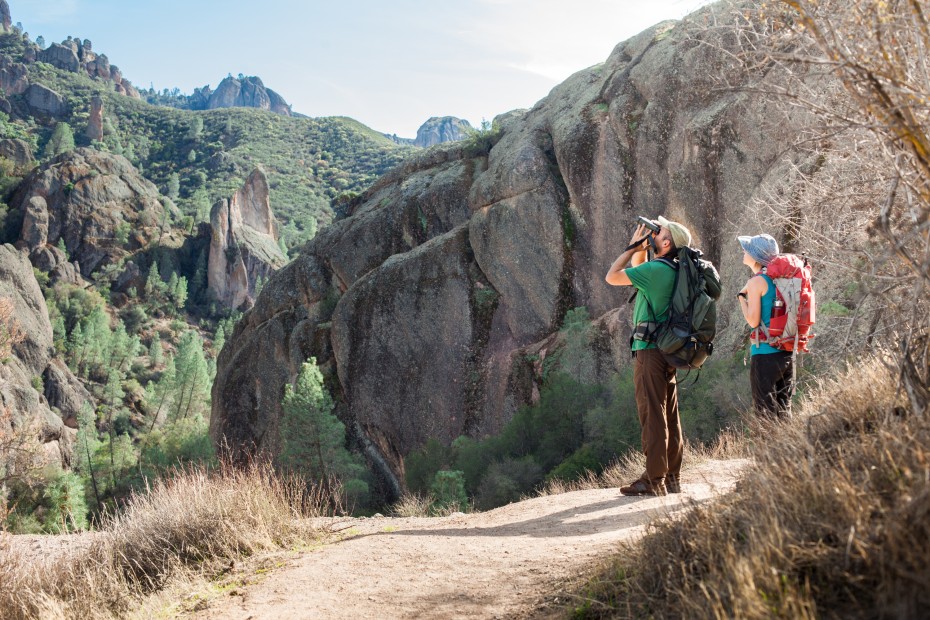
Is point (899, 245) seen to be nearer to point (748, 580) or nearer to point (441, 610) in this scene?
Answer: point (748, 580)

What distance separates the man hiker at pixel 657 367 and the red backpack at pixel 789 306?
0.75m

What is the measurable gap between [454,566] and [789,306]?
126 inches

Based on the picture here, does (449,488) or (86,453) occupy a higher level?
(449,488)

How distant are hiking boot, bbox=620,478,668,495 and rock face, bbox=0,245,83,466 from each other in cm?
4090

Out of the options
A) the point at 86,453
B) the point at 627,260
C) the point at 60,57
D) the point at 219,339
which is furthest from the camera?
the point at 60,57

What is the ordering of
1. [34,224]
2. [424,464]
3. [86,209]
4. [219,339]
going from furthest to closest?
[219,339]
[86,209]
[34,224]
[424,464]

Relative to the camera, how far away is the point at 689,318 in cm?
529

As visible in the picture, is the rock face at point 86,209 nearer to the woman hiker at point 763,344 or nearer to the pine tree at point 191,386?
the pine tree at point 191,386

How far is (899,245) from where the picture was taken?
270 centimetres

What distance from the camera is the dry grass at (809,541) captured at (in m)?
2.04

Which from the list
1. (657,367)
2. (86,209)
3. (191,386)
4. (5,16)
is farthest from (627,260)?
(5,16)

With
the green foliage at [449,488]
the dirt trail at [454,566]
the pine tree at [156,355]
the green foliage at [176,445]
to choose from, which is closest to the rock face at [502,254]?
the green foliage at [449,488]

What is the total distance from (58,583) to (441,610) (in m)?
3.22

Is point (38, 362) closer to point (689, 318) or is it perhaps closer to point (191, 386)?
point (191, 386)
